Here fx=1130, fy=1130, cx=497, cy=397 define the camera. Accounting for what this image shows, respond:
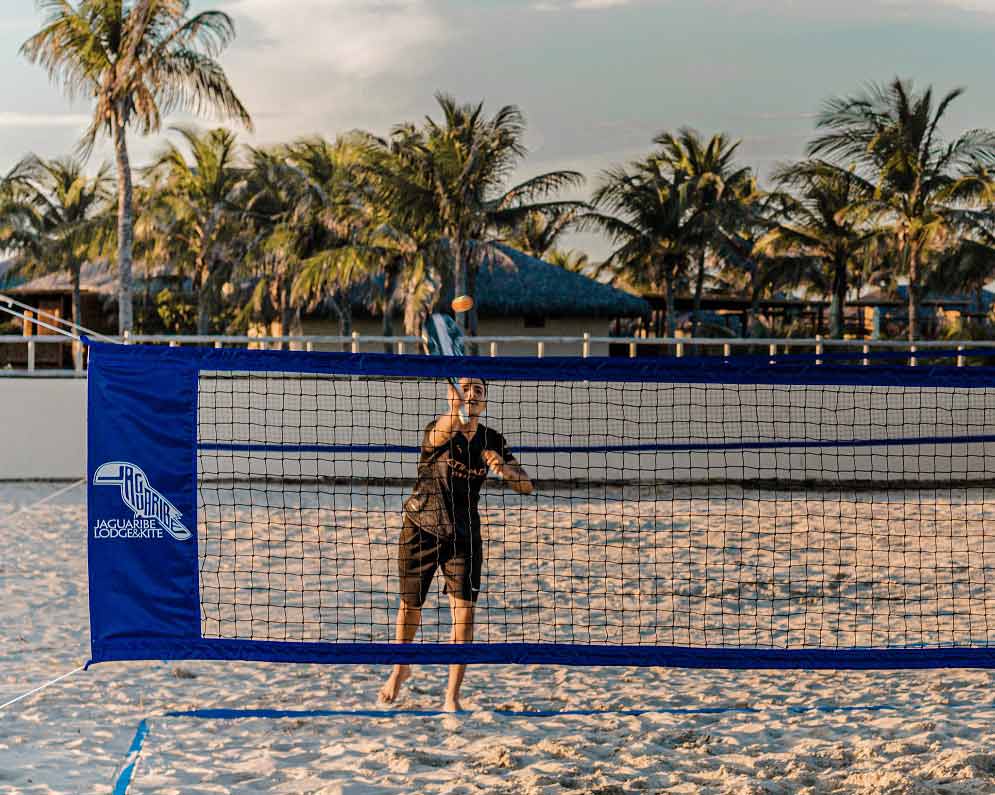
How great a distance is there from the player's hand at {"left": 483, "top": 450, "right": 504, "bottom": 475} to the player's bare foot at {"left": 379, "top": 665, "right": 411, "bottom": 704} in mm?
1094

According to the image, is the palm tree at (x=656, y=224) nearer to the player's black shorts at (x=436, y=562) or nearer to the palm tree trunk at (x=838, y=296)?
the palm tree trunk at (x=838, y=296)

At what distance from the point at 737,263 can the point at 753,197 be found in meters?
2.27

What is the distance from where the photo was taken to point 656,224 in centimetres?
→ 2875

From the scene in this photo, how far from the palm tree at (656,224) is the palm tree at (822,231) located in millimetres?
2585

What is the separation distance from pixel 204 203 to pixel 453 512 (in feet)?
89.5

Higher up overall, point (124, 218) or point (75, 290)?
point (124, 218)

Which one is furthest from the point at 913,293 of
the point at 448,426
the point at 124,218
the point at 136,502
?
the point at 136,502

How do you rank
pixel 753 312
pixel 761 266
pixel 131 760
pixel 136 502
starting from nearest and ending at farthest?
pixel 131 760, pixel 136 502, pixel 761 266, pixel 753 312

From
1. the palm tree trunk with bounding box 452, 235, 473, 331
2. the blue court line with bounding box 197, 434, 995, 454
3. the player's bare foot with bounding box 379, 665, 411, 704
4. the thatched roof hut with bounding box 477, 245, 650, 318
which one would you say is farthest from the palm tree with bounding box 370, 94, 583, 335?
the player's bare foot with bounding box 379, 665, 411, 704

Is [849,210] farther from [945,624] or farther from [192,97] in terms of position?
[945,624]

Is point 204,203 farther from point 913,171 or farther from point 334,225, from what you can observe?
point 913,171

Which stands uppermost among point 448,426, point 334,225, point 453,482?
point 334,225

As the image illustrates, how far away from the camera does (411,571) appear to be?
16.3 feet

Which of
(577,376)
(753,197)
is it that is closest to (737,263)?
(753,197)
